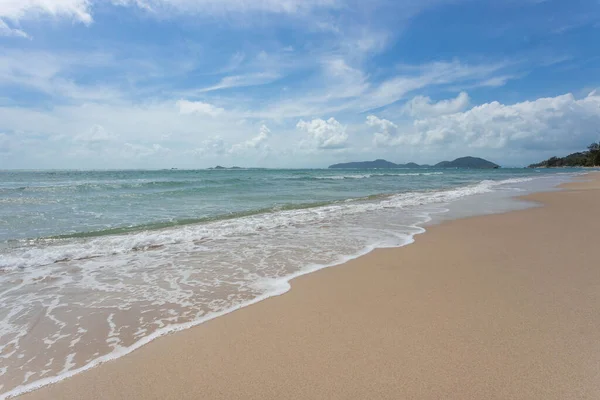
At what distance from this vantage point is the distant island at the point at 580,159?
114812 mm

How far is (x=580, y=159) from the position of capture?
136 metres

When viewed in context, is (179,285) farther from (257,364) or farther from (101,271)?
(257,364)

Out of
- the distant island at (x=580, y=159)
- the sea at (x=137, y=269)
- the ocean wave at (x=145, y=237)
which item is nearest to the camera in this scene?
the sea at (x=137, y=269)

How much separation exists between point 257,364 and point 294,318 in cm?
94

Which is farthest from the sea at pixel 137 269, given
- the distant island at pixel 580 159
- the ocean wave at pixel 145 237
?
the distant island at pixel 580 159

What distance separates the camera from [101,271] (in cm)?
595

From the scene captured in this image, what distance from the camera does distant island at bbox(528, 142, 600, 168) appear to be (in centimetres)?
11481

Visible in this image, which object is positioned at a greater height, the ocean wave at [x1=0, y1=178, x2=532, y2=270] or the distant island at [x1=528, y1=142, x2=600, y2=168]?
the distant island at [x1=528, y1=142, x2=600, y2=168]

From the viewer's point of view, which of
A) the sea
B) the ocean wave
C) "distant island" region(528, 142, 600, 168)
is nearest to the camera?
the sea

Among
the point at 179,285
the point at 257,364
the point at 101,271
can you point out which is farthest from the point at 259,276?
the point at 101,271

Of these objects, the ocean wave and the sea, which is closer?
the sea

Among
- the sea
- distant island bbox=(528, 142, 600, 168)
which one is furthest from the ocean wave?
distant island bbox=(528, 142, 600, 168)

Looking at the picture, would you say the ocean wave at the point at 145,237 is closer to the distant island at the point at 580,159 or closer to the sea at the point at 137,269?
the sea at the point at 137,269

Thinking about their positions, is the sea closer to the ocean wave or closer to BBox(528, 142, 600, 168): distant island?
the ocean wave
